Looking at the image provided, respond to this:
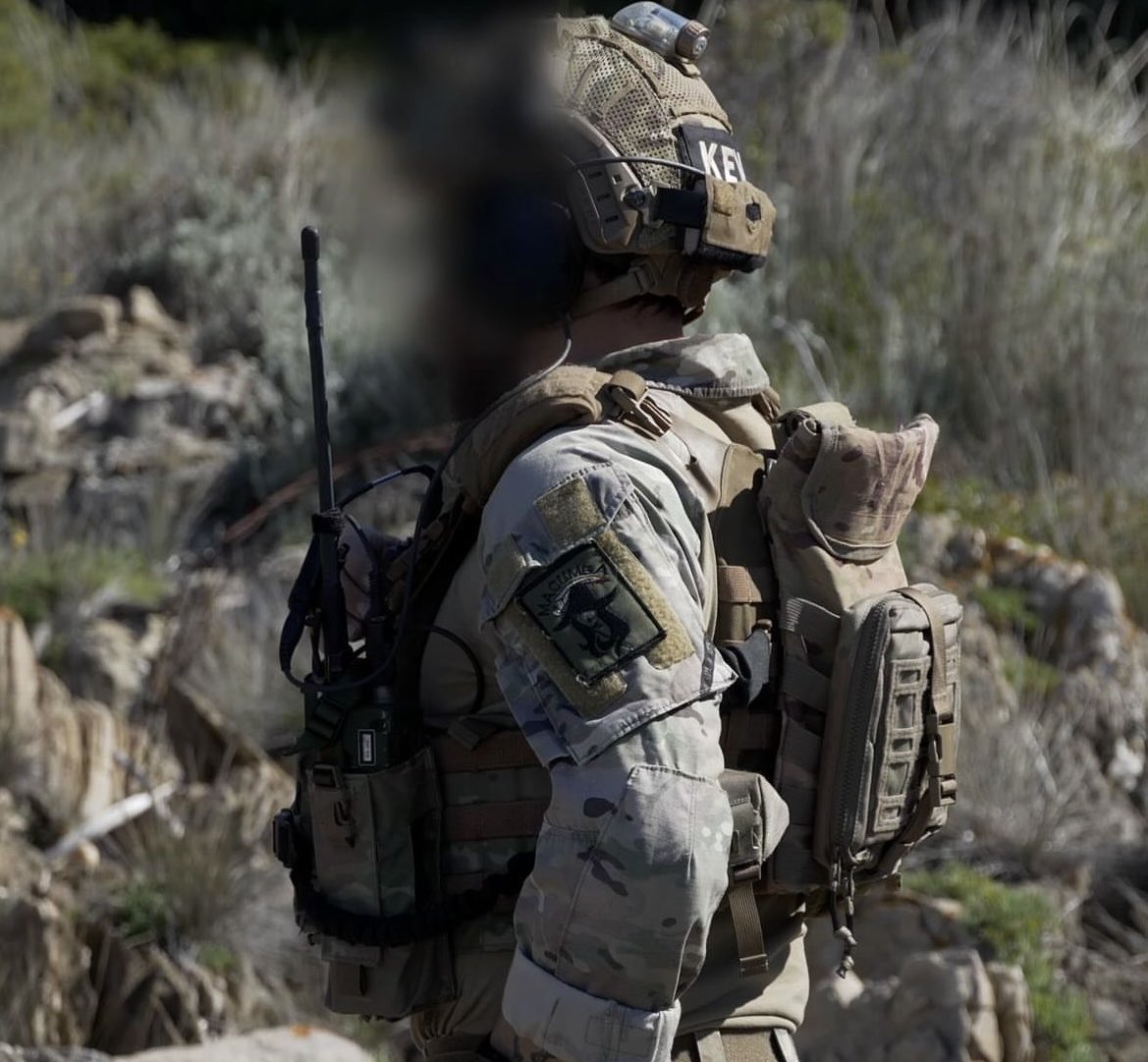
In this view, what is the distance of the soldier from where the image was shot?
1.84 metres

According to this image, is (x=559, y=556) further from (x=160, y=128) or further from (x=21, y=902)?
(x=160, y=128)

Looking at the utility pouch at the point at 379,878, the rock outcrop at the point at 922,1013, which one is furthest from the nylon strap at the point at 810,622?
the rock outcrop at the point at 922,1013

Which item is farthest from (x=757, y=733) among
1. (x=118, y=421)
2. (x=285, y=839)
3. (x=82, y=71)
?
(x=82, y=71)

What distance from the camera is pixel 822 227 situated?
8258mm

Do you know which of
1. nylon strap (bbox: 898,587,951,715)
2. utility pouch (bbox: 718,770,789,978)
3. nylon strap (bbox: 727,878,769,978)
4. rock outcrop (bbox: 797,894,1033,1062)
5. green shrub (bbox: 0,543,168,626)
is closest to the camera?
utility pouch (bbox: 718,770,789,978)

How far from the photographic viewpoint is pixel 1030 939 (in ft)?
15.1

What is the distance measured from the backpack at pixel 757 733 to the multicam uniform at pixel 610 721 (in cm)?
9

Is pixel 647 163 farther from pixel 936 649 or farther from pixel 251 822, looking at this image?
pixel 251 822

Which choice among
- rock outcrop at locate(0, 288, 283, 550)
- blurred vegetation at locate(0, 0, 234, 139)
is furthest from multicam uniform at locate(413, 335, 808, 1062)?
blurred vegetation at locate(0, 0, 234, 139)

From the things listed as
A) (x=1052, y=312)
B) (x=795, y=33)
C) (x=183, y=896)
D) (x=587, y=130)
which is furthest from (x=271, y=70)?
(x=587, y=130)

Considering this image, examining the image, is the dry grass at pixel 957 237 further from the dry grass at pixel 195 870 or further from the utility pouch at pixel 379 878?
the utility pouch at pixel 379 878

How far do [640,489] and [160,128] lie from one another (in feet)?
32.3

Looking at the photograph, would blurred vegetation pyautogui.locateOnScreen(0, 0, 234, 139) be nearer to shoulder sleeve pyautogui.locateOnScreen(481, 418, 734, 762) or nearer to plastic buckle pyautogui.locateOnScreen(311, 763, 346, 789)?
plastic buckle pyautogui.locateOnScreen(311, 763, 346, 789)

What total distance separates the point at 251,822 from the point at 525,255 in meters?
3.20
